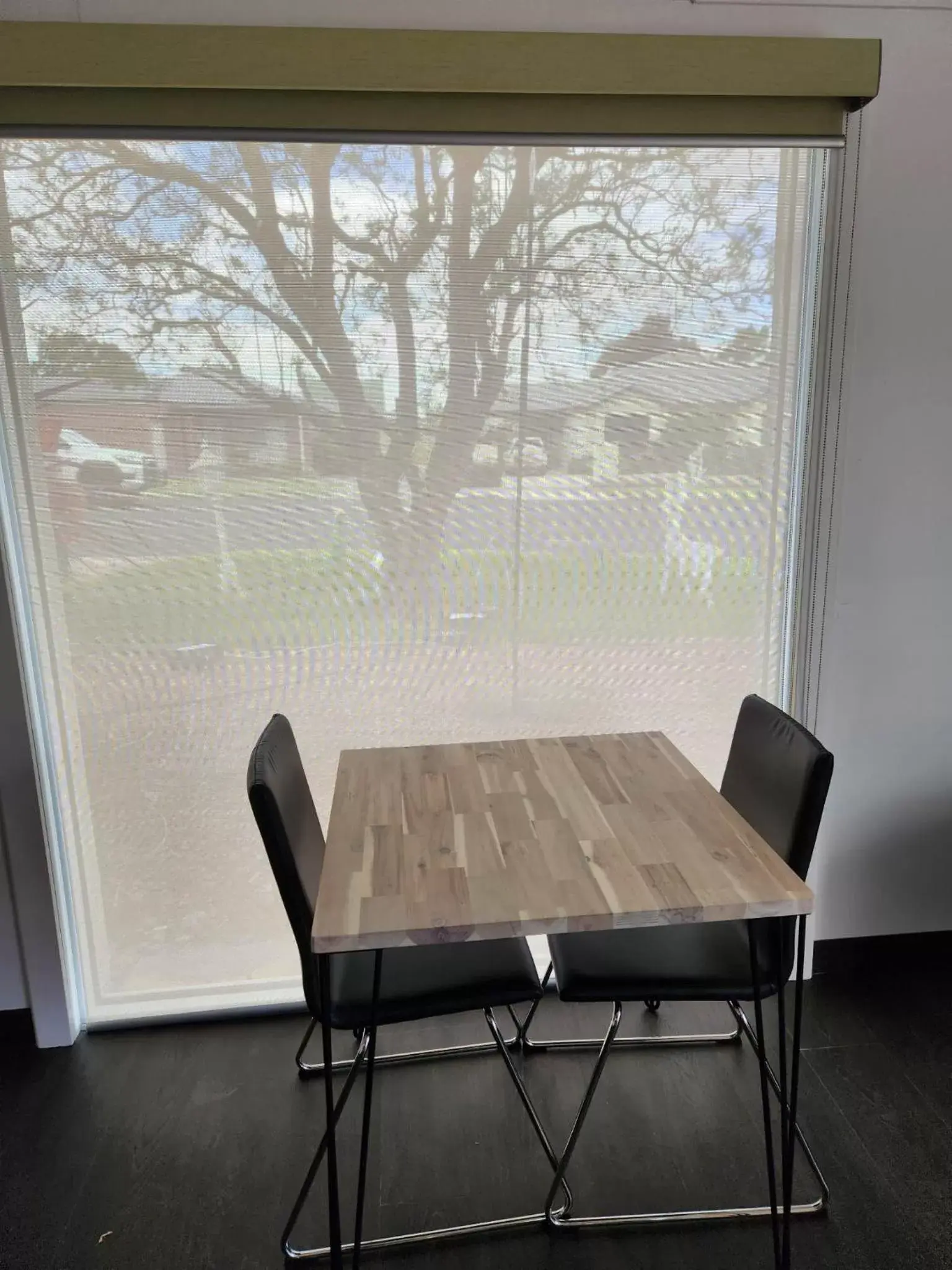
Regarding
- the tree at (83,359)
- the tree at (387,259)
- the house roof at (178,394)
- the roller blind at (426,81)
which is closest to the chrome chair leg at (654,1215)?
the tree at (387,259)

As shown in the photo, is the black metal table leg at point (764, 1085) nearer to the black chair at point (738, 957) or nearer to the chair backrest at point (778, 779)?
the black chair at point (738, 957)

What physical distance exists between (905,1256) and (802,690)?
1216 millimetres

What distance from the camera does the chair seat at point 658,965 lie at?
1.56m

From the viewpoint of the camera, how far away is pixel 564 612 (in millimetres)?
2127

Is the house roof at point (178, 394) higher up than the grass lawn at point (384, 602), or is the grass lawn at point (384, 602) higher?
the house roof at point (178, 394)

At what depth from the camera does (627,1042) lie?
81.7 inches

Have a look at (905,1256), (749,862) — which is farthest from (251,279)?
(905,1256)

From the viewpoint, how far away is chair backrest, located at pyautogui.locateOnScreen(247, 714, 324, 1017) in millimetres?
1374

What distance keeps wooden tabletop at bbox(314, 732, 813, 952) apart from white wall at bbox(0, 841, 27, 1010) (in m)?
0.98

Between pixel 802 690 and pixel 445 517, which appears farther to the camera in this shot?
pixel 802 690

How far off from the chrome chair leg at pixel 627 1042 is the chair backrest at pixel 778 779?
68cm

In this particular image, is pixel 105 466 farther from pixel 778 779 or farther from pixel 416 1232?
pixel 416 1232

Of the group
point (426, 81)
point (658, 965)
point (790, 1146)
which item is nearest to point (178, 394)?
point (426, 81)

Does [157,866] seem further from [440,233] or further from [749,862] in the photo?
[440,233]
